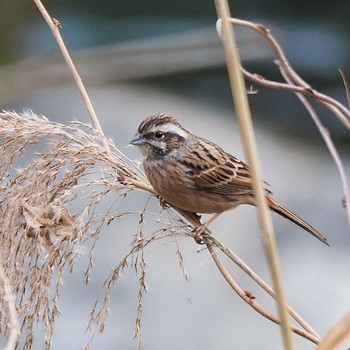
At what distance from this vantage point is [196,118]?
24.2 feet

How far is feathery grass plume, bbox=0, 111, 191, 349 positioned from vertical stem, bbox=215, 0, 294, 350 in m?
0.55

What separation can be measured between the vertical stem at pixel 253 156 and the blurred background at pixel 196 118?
218cm

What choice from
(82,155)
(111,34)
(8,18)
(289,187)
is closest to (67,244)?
(82,155)

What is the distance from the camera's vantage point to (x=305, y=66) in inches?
327

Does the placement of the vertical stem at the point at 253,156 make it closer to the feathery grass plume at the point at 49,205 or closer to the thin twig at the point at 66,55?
the feathery grass plume at the point at 49,205

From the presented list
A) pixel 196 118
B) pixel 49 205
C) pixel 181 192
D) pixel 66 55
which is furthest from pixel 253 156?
pixel 196 118

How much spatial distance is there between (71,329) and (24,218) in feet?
10.5

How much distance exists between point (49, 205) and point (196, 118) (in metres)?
5.32

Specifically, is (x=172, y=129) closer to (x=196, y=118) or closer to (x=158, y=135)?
(x=158, y=135)

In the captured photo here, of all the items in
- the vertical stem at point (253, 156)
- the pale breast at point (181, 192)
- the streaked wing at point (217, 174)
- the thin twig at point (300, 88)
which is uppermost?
the streaked wing at point (217, 174)

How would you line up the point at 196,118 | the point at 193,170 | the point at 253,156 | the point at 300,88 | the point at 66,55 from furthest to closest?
the point at 196,118, the point at 193,170, the point at 66,55, the point at 300,88, the point at 253,156

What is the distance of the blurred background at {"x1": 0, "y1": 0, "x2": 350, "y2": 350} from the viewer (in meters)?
5.39

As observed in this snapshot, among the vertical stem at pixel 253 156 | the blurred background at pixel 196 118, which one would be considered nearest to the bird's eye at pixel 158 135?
the blurred background at pixel 196 118

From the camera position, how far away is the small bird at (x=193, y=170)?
3.11m
